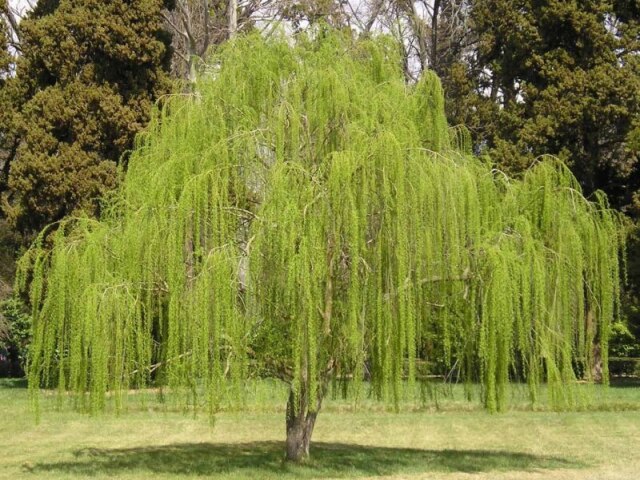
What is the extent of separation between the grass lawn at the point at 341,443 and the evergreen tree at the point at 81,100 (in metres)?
4.74

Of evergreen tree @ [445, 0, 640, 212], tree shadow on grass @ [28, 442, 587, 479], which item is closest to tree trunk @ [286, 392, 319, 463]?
tree shadow on grass @ [28, 442, 587, 479]

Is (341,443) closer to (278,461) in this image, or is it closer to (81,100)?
(278,461)

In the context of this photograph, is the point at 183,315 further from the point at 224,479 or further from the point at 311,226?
the point at 224,479

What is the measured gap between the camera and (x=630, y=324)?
25297 millimetres

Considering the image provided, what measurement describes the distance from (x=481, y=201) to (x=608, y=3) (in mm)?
16324

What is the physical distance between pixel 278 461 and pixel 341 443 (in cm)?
281

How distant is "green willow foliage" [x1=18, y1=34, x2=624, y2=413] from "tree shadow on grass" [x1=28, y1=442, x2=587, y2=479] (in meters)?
1.21

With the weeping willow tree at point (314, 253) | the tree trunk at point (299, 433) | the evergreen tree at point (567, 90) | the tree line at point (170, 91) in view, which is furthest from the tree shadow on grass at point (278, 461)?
the evergreen tree at point (567, 90)

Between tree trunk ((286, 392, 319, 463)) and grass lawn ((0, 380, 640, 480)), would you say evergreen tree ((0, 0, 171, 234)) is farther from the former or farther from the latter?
tree trunk ((286, 392, 319, 463))

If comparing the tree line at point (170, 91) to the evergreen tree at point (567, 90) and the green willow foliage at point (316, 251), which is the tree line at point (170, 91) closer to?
the evergreen tree at point (567, 90)

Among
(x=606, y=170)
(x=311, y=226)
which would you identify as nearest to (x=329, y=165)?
(x=311, y=226)

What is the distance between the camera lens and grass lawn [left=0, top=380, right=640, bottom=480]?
37.5 ft

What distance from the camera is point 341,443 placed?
14.5 m

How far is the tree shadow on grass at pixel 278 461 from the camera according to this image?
11.3 meters
